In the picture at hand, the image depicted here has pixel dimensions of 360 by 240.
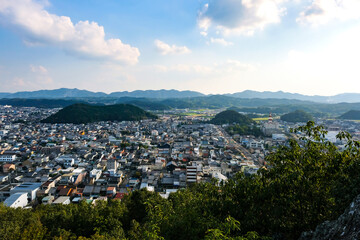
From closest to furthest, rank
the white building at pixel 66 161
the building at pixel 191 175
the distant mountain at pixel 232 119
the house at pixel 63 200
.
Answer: the house at pixel 63 200, the building at pixel 191 175, the white building at pixel 66 161, the distant mountain at pixel 232 119

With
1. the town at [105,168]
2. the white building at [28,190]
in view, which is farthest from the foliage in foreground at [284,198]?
the white building at [28,190]

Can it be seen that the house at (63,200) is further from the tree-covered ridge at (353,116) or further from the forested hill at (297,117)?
the tree-covered ridge at (353,116)

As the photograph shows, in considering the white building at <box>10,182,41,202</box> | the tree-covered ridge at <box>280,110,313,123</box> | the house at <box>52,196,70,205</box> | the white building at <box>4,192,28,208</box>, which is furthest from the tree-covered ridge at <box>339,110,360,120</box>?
the white building at <box>4,192,28,208</box>

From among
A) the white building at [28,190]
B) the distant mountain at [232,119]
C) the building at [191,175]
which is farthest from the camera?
the distant mountain at [232,119]

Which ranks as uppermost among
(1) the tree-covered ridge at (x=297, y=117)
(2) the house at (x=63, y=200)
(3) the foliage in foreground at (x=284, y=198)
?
(3) the foliage in foreground at (x=284, y=198)

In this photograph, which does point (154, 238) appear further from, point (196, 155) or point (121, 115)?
point (121, 115)

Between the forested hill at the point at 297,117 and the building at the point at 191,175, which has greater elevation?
the forested hill at the point at 297,117
